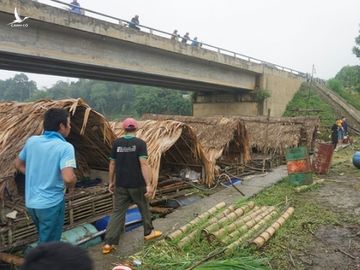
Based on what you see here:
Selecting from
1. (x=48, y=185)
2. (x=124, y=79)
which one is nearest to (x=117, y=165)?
(x=48, y=185)

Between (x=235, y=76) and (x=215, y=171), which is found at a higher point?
(x=235, y=76)

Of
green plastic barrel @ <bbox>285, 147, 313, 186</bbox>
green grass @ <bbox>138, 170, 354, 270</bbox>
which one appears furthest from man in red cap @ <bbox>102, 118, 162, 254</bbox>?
green plastic barrel @ <bbox>285, 147, 313, 186</bbox>

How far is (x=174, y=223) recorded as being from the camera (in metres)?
6.18

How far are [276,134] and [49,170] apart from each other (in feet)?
43.4

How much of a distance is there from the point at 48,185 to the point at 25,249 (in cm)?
177

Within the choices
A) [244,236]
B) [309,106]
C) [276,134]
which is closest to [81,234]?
[244,236]

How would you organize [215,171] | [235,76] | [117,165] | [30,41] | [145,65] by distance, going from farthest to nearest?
[235,76] < [145,65] < [30,41] < [215,171] < [117,165]

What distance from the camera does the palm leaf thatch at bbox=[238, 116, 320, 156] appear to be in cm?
1552

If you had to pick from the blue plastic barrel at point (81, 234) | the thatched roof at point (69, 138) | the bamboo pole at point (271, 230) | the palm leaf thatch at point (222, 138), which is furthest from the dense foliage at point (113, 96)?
the blue plastic barrel at point (81, 234)

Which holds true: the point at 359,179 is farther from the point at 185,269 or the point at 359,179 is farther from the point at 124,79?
the point at 124,79

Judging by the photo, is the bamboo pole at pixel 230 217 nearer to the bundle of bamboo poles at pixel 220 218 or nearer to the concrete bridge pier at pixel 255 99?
the bundle of bamboo poles at pixel 220 218

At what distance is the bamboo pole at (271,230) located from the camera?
490 cm

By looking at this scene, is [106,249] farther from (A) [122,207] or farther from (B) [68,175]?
(B) [68,175]

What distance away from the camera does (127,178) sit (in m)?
5.03
